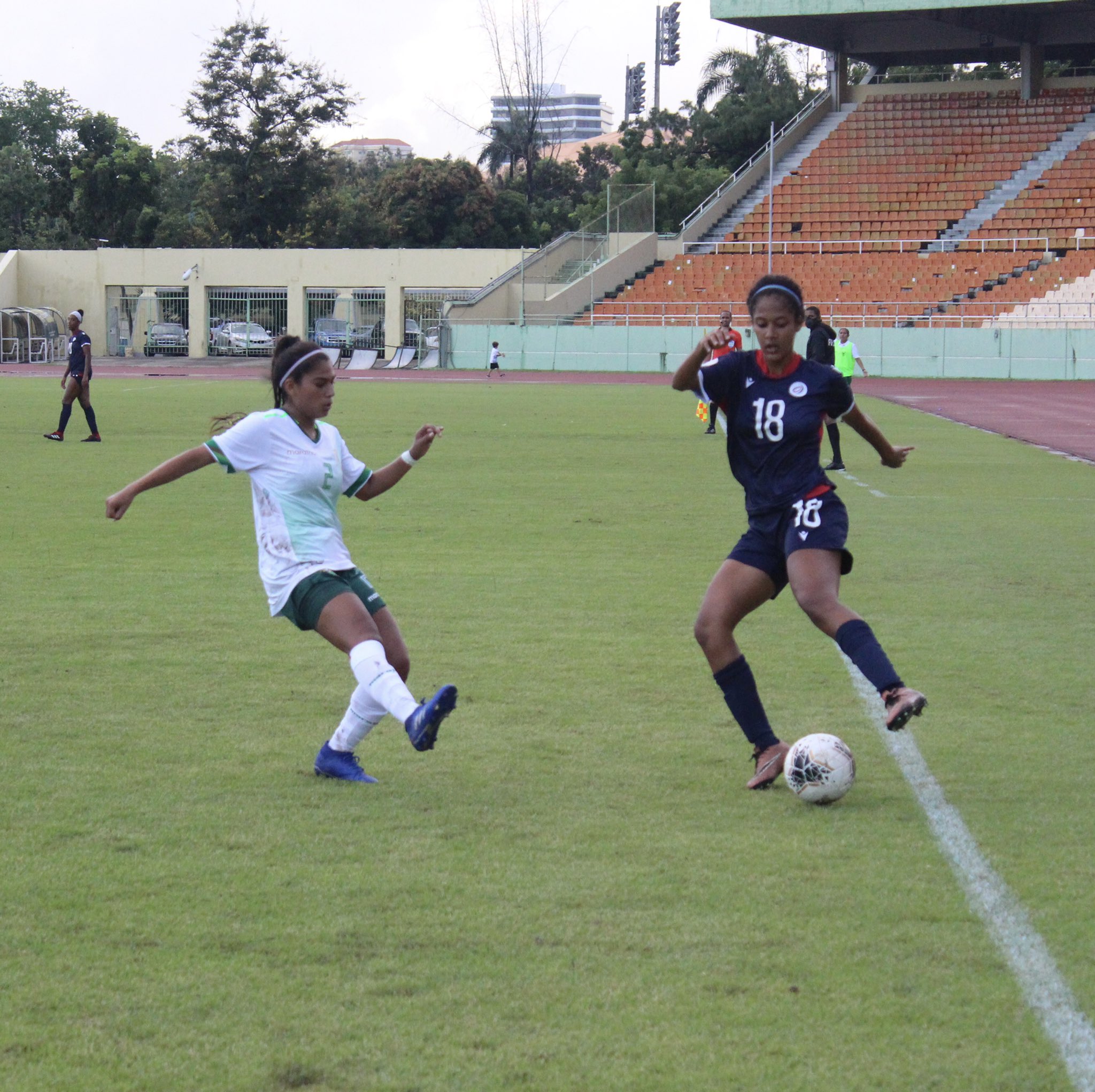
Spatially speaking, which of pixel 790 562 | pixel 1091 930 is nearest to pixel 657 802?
pixel 790 562

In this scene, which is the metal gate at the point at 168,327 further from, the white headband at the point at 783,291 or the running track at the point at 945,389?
the white headband at the point at 783,291

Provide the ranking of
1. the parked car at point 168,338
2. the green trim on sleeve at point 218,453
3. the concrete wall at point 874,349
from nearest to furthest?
the green trim on sleeve at point 218,453 < the concrete wall at point 874,349 < the parked car at point 168,338

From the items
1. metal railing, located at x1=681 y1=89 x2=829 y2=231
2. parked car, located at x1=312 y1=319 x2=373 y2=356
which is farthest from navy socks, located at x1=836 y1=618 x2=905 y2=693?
parked car, located at x1=312 y1=319 x2=373 y2=356

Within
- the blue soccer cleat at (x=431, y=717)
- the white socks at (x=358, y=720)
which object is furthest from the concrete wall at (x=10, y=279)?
the blue soccer cleat at (x=431, y=717)

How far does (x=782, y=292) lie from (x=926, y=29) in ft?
181

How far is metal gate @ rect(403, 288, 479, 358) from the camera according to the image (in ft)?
192

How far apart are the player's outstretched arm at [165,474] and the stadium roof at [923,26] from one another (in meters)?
47.9

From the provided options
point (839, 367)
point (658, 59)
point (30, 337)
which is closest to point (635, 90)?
point (658, 59)

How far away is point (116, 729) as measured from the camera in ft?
20.3

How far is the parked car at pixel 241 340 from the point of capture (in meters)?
60.2

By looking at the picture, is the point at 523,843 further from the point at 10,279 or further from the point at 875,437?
the point at 10,279

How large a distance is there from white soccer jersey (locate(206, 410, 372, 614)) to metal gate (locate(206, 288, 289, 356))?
55.8m

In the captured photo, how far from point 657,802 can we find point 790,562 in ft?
3.21

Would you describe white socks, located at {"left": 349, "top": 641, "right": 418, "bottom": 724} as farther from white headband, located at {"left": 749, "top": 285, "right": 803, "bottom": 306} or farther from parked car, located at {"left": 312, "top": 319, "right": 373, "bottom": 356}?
parked car, located at {"left": 312, "top": 319, "right": 373, "bottom": 356}
